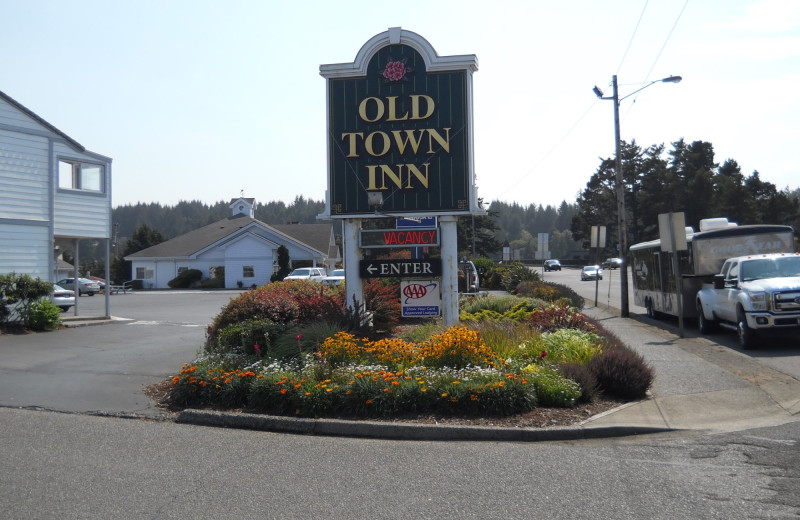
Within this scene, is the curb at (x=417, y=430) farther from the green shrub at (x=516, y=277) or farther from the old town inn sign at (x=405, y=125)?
the green shrub at (x=516, y=277)

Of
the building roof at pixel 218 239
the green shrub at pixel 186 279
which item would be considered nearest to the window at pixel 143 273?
the building roof at pixel 218 239

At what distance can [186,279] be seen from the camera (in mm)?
59250

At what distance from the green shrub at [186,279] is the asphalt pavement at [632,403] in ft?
148

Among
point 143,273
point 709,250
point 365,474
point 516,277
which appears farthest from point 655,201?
point 365,474

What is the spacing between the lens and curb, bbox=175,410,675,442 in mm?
7840

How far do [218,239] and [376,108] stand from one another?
51271 mm

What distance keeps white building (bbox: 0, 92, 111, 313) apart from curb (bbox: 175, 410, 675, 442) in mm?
15571

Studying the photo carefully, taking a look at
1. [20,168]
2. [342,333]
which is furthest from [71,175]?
[342,333]

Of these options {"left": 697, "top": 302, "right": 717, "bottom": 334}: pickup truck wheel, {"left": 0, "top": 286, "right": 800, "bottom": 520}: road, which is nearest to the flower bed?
{"left": 0, "top": 286, "right": 800, "bottom": 520}: road

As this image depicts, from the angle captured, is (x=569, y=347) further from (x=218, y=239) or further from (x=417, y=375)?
(x=218, y=239)

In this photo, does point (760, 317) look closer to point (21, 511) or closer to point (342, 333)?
point (342, 333)

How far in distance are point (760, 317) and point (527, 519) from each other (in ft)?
34.0

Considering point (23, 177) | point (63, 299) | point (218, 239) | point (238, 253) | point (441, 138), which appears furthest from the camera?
point (218, 239)

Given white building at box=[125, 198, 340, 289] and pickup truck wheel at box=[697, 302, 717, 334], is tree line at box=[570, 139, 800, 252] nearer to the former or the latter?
white building at box=[125, 198, 340, 289]
